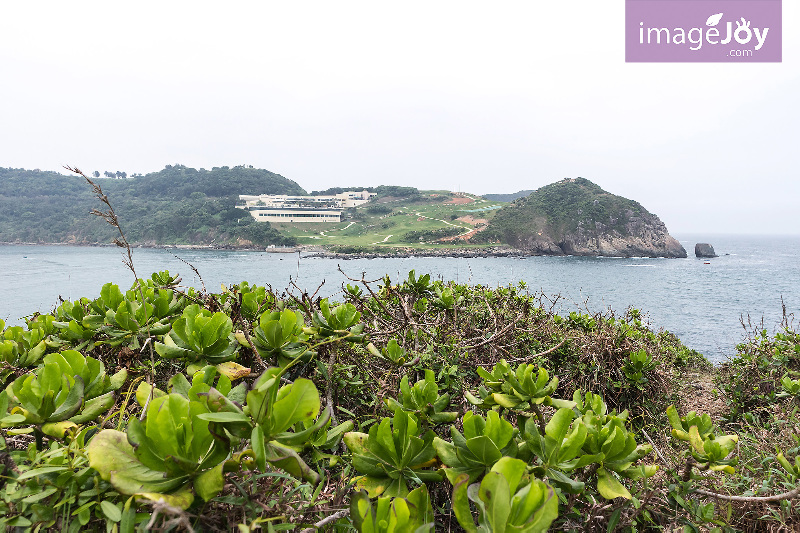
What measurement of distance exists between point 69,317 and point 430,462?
90.9 inches

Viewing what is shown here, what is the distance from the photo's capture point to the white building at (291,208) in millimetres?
79438

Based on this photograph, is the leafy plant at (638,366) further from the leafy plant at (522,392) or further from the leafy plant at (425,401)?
the leafy plant at (425,401)

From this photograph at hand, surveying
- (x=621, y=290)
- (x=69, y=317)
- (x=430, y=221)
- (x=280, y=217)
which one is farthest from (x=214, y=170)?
(x=69, y=317)

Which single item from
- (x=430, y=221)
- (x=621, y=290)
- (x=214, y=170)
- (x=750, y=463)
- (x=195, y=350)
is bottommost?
(x=621, y=290)

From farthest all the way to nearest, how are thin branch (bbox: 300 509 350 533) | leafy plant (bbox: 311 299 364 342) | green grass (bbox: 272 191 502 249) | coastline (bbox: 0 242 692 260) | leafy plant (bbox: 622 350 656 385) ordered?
1. green grass (bbox: 272 191 502 249)
2. coastline (bbox: 0 242 692 260)
3. leafy plant (bbox: 622 350 656 385)
4. leafy plant (bbox: 311 299 364 342)
5. thin branch (bbox: 300 509 350 533)

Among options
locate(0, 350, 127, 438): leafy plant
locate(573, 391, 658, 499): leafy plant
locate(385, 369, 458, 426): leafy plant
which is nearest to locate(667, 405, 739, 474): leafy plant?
locate(573, 391, 658, 499): leafy plant

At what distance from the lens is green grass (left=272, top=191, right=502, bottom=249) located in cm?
6594

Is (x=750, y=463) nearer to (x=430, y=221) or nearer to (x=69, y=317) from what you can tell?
(x=69, y=317)

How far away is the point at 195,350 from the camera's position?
1.35 m

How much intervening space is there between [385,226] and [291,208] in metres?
23.2

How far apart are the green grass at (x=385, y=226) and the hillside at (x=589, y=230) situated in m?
9.88

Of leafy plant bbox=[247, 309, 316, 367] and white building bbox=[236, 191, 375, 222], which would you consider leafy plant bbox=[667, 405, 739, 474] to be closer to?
leafy plant bbox=[247, 309, 316, 367]

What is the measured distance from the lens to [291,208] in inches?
3317

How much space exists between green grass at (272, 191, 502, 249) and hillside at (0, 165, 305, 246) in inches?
337
